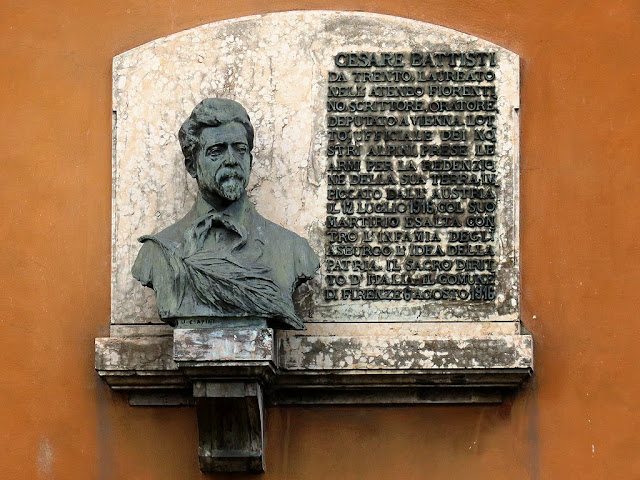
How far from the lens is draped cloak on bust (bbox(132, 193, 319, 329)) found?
1034cm

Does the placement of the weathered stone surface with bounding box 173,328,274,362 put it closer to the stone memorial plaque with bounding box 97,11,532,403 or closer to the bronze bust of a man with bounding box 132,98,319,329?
the bronze bust of a man with bounding box 132,98,319,329

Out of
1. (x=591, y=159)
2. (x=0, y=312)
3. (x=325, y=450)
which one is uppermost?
(x=591, y=159)

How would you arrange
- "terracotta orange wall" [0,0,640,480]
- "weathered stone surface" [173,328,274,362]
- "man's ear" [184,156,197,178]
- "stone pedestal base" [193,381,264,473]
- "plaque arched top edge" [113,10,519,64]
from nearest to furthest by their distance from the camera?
1. "weathered stone surface" [173,328,274,362]
2. "stone pedestal base" [193,381,264,473]
3. "man's ear" [184,156,197,178]
4. "terracotta orange wall" [0,0,640,480]
5. "plaque arched top edge" [113,10,519,64]

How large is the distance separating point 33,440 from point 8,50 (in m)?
2.22

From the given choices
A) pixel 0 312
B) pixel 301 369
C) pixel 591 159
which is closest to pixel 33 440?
pixel 0 312

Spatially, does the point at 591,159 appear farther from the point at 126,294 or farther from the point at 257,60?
the point at 126,294

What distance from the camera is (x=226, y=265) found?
10422 mm

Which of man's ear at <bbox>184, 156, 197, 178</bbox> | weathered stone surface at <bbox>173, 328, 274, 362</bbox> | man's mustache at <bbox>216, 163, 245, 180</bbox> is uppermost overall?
man's ear at <bbox>184, 156, 197, 178</bbox>

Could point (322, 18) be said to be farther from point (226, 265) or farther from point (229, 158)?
point (226, 265)

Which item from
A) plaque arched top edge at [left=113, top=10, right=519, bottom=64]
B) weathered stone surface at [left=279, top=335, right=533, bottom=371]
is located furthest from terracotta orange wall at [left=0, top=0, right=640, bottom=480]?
weathered stone surface at [left=279, top=335, right=533, bottom=371]

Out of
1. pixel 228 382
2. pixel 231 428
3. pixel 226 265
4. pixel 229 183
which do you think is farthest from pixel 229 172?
pixel 231 428

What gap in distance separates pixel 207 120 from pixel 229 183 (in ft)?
1.20

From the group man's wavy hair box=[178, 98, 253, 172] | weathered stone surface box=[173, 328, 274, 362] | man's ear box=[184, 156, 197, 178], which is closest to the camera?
weathered stone surface box=[173, 328, 274, 362]

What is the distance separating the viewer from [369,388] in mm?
10852
